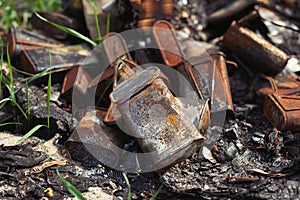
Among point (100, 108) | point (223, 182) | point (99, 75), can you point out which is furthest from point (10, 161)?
point (223, 182)

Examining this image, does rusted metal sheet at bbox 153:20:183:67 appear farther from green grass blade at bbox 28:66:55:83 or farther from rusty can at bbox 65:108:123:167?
green grass blade at bbox 28:66:55:83

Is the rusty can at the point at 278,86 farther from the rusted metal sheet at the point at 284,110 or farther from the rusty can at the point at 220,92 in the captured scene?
the rusty can at the point at 220,92

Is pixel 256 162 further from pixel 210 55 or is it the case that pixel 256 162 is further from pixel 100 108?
pixel 100 108

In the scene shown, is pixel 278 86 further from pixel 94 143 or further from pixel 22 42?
pixel 22 42

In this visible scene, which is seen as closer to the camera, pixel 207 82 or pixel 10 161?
pixel 10 161

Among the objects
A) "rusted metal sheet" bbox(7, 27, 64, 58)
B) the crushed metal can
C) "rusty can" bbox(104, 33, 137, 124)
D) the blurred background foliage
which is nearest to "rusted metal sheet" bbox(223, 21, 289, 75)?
the crushed metal can
